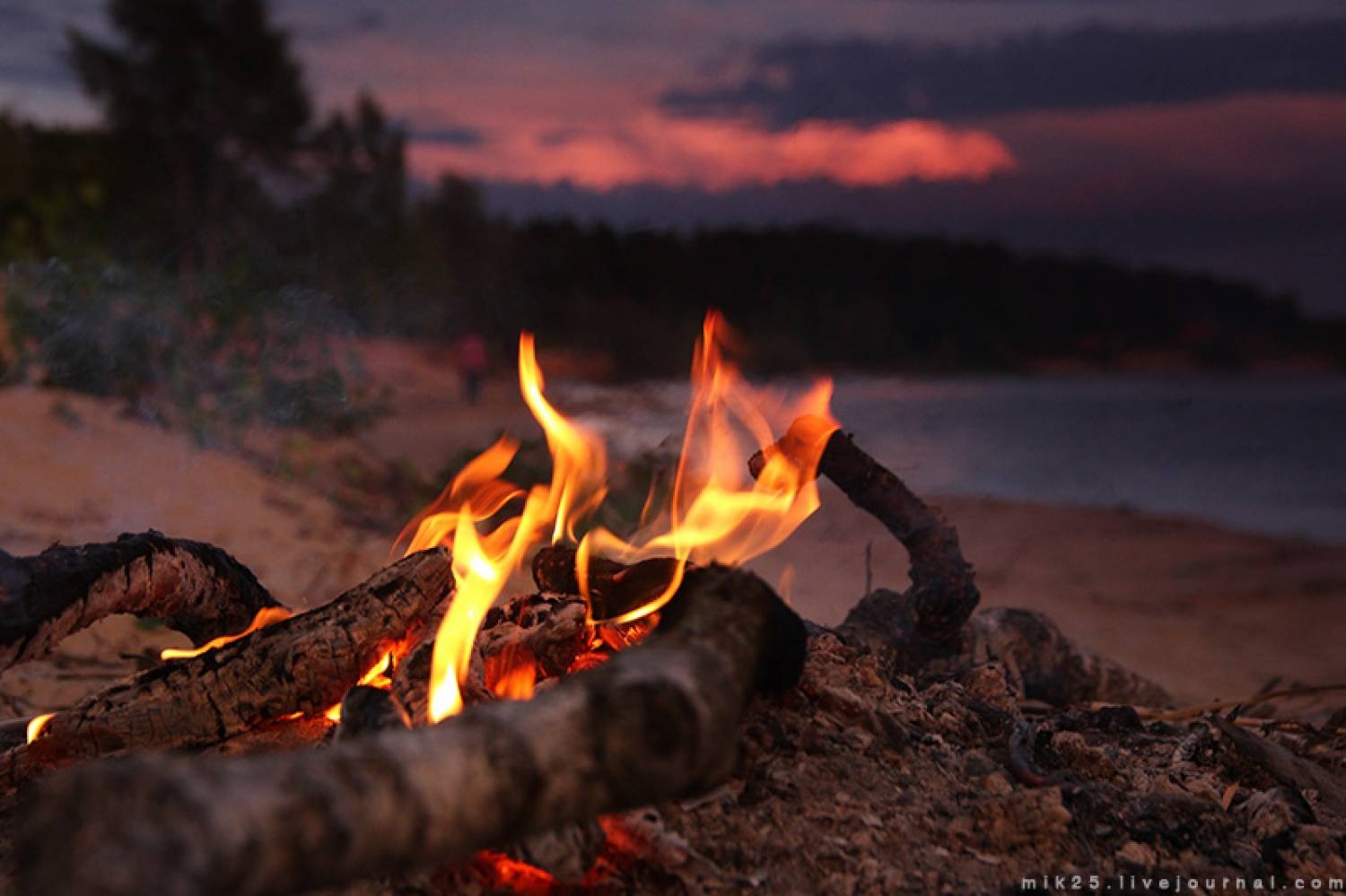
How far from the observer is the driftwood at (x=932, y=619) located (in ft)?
10.5

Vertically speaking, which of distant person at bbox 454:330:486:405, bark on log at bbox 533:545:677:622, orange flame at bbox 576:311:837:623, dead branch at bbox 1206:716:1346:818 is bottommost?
distant person at bbox 454:330:486:405

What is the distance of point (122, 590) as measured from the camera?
228 centimetres

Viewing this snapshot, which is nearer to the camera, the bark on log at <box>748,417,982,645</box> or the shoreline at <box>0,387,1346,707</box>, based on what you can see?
the bark on log at <box>748,417,982,645</box>

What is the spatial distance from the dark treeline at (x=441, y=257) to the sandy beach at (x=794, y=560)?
2.71 m

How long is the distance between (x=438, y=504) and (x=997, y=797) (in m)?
1.82

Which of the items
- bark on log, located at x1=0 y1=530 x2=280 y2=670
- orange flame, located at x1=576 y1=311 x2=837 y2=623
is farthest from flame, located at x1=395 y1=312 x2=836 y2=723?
bark on log, located at x1=0 y1=530 x2=280 y2=670

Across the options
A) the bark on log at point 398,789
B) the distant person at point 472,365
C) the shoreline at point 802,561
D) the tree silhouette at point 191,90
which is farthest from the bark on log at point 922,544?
the tree silhouette at point 191,90

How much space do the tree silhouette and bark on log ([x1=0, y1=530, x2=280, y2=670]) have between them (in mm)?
27398

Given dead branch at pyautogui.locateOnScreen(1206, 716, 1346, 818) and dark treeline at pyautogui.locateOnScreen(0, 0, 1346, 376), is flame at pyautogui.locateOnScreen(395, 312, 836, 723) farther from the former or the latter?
dark treeline at pyautogui.locateOnScreen(0, 0, 1346, 376)

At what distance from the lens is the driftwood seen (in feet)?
10.5

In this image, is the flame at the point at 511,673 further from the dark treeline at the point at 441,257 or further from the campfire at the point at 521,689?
the dark treeline at the point at 441,257

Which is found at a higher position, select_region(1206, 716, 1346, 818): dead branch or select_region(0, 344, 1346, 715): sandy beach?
select_region(1206, 716, 1346, 818): dead branch

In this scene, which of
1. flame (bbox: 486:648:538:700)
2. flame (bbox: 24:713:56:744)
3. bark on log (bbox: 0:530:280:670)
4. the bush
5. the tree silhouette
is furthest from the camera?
the tree silhouette

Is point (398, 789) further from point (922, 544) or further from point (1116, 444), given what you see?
point (1116, 444)
